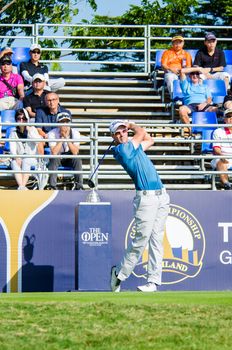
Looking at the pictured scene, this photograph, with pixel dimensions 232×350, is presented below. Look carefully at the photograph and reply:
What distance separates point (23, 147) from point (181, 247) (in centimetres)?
283

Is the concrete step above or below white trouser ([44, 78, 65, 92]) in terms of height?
below

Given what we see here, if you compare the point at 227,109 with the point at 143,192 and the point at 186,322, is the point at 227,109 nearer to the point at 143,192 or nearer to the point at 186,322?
the point at 143,192

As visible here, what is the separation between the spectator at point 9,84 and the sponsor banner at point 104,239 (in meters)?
3.65

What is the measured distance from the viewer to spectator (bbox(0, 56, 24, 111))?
1992 centimetres

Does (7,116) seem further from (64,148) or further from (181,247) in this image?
(181,247)

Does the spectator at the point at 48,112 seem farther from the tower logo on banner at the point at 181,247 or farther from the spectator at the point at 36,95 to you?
the tower logo on banner at the point at 181,247

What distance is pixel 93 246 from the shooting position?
16.4 meters

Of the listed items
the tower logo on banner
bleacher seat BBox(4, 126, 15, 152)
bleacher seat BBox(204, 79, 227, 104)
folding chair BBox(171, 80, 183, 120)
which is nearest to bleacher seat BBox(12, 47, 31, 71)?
folding chair BBox(171, 80, 183, 120)

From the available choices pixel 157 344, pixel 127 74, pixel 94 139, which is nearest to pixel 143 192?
pixel 94 139

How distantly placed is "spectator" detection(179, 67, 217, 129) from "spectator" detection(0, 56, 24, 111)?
283 centimetres

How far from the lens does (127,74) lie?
22.8 meters

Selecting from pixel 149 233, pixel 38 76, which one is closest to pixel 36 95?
pixel 38 76

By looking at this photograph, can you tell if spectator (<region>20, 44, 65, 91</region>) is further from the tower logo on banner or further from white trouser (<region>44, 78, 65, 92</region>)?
the tower logo on banner

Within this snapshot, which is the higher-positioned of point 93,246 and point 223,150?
point 223,150
